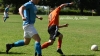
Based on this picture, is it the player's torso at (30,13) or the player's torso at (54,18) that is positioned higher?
the player's torso at (30,13)

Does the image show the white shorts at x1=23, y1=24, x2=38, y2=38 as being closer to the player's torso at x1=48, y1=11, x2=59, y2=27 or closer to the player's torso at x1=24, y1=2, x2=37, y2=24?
the player's torso at x1=24, y1=2, x2=37, y2=24

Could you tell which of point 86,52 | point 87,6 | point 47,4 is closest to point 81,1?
point 87,6

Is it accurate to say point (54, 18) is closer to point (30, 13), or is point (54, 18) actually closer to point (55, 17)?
point (55, 17)

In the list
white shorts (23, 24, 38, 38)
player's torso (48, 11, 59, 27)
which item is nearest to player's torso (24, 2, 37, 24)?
white shorts (23, 24, 38, 38)

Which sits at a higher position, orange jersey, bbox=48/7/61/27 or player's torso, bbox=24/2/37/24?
player's torso, bbox=24/2/37/24

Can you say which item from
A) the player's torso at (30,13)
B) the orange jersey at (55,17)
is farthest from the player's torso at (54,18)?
the player's torso at (30,13)

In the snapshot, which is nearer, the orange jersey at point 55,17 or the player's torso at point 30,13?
the player's torso at point 30,13

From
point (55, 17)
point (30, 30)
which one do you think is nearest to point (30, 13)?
point (30, 30)

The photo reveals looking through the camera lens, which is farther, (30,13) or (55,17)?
(55,17)

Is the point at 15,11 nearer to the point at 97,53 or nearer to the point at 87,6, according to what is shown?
the point at 87,6

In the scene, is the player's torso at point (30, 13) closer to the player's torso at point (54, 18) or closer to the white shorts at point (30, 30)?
the white shorts at point (30, 30)

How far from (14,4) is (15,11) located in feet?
6.54

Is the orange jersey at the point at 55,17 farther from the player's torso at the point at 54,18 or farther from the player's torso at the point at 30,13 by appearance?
the player's torso at the point at 30,13

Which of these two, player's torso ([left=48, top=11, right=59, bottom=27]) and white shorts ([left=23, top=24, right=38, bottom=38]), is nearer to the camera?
white shorts ([left=23, top=24, right=38, bottom=38])
